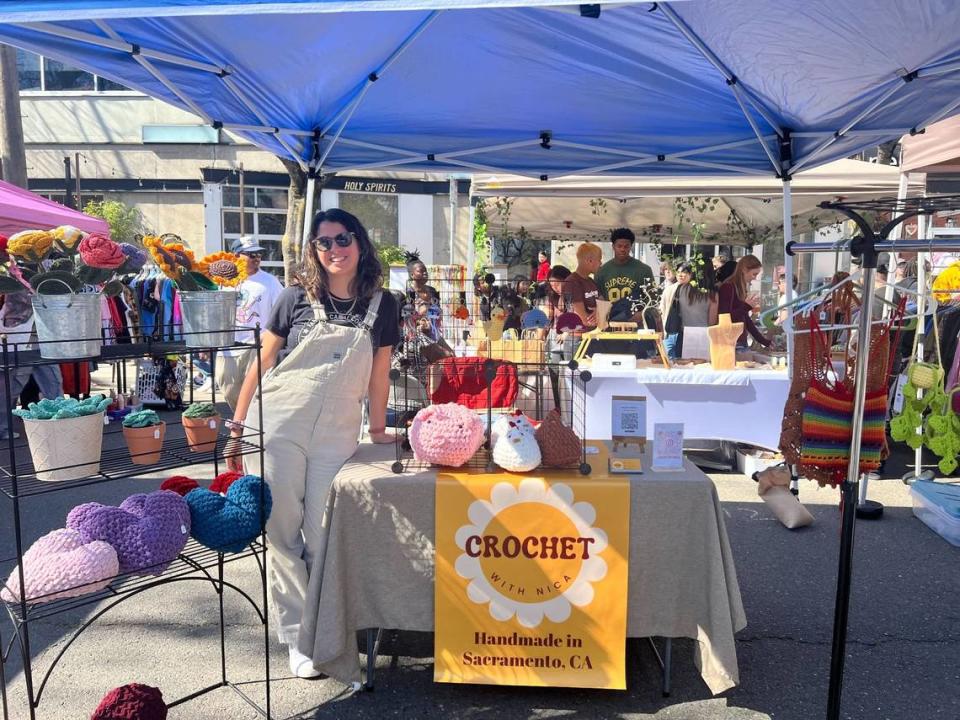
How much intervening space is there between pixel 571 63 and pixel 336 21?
3.84ft

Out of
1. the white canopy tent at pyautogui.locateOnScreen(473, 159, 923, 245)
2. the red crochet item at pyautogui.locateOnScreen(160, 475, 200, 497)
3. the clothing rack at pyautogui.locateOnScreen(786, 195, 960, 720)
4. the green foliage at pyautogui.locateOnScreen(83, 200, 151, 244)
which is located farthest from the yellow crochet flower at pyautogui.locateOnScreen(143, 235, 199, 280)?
the green foliage at pyautogui.locateOnScreen(83, 200, 151, 244)

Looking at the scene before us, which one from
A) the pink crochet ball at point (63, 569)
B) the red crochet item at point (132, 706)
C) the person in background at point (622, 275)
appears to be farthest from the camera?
the person in background at point (622, 275)

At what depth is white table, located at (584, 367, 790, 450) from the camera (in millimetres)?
4898

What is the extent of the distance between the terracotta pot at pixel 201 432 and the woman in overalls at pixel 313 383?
0.29 meters

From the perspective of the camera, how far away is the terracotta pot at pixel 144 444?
6.88 ft

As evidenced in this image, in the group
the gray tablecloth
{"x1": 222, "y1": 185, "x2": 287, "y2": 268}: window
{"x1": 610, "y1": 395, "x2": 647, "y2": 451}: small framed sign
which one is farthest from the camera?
{"x1": 222, "y1": 185, "x2": 287, "y2": 268}: window

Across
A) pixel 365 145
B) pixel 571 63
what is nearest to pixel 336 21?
pixel 571 63

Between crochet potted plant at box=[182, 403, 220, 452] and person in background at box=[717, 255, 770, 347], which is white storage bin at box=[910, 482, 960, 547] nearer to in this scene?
person in background at box=[717, 255, 770, 347]

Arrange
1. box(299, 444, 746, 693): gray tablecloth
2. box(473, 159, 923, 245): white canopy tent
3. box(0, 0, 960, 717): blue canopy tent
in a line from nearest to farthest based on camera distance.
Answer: box(299, 444, 746, 693): gray tablecloth → box(0, 0, 960, 717): blue canopy tent → box(473, 159, 923, 245): white canopy tent

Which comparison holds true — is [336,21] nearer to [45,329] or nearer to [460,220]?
[45,329]

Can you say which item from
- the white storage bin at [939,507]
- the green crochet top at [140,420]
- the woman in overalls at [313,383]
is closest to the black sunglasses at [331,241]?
the woman in overalls at [313,383]

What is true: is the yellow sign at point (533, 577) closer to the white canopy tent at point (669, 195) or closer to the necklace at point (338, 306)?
the necklace at point (338, 306)

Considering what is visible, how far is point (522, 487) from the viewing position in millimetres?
2477

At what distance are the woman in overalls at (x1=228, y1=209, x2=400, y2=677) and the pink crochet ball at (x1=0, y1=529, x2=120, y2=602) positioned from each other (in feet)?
2.46
